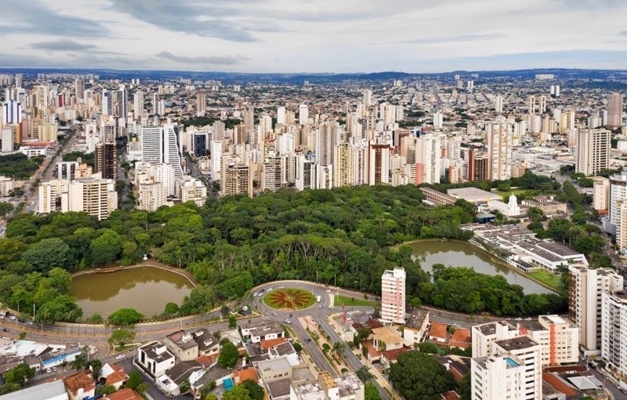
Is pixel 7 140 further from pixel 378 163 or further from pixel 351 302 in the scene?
pixel 351 302

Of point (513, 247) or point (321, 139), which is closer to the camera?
point (513, 247)

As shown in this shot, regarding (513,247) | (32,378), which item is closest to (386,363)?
(32,378)

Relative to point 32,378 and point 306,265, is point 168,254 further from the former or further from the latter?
point 32,378

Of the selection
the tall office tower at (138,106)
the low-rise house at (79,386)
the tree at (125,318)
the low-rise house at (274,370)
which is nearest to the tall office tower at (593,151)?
the low-rise house at (274,370)

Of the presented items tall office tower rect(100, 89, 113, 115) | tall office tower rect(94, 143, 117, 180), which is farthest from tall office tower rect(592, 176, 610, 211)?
tall office tower rect(100, 89, 113, 115)

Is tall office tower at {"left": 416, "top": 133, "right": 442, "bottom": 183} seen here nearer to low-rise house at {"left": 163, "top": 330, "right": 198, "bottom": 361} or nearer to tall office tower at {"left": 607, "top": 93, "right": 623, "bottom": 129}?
low-rise house at {"left": 163, "top": 330, "right": 198, "bottom": 361}

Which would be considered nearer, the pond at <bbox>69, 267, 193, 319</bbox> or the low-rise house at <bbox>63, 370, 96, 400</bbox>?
the low-rise house at <bbox>63, 370, 96, 400</bbox>

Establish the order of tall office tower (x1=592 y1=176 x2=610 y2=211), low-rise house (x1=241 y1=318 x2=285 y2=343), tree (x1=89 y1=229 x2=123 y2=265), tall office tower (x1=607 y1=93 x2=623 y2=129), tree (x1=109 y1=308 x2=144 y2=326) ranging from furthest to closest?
1. tall office tower (x1=607 y1=93 x2=623 y2=129)
2. tall office tower (x1=592 y1=176 x2=610 y2=211)
3. tree (x1=89 y1=229 x2=123 y2=265)
4. tree (x1=109 y1=308 x2=144 y2=326)
5. low-rise house (x1=241 y1=318 x2=285 y2=343)
